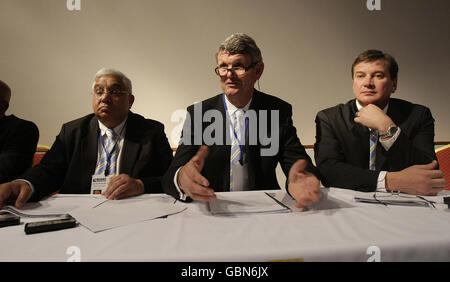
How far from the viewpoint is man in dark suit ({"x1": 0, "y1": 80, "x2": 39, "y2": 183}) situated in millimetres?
1400

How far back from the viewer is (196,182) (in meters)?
0.90

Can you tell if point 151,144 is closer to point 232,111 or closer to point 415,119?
point 232,111

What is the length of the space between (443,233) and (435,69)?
10.3 feet

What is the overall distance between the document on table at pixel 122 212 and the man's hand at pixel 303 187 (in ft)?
1.39

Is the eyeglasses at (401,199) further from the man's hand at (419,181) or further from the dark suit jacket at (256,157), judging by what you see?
the dark suit jacket at (256,157)

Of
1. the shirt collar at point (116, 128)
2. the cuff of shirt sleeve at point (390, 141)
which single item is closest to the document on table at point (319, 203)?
the cuff of shirt sleeve at point (390, 141)

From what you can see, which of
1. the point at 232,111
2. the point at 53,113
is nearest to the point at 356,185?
the point at 232,111

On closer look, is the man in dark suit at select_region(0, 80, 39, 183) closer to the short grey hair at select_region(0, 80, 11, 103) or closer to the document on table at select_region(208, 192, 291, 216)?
the short grey hair at select_region(0, 80, 11, 103)

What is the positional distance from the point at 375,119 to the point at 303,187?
733 mm

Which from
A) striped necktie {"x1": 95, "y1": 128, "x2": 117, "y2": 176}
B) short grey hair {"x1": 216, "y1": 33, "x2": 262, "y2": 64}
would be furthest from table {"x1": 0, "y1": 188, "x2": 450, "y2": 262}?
short grey hair {"x1": 216, "y1": 33, "x2": 262, "y2": 64}

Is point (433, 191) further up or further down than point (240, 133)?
further down

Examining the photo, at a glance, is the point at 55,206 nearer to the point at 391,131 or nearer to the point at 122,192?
the point at 122,192

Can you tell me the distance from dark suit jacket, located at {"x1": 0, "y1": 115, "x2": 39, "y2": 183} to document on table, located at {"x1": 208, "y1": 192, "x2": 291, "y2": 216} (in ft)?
4.03

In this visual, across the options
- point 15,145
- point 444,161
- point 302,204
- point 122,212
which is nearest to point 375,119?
point 302,204
